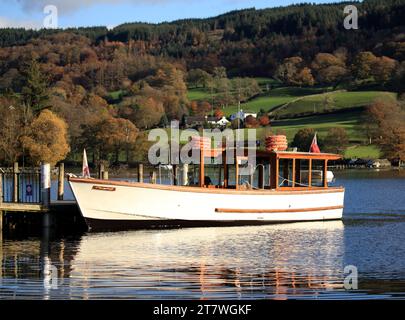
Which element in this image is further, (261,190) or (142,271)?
(261,190)

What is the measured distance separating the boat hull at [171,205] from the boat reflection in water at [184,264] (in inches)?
30.1

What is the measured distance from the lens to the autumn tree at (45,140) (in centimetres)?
10325

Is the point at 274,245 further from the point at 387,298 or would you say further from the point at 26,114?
the point at 26,114

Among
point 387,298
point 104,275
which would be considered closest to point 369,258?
point 387,298

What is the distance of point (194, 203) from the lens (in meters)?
41.0

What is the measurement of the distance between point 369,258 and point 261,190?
1174 cm

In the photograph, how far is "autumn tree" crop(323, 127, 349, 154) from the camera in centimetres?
14100

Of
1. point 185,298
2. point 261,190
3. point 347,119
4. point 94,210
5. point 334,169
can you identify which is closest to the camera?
point 185,298

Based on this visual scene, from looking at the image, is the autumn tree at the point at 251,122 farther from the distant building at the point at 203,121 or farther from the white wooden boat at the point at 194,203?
the white wooden boat at the point at 194,203

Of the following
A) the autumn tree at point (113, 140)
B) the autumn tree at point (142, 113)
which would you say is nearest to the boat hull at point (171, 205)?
the autumn tree at point (113, 140)

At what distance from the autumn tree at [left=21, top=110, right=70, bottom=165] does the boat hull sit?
203 feet

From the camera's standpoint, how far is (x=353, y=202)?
6269 centimetres

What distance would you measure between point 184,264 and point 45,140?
3087 inches

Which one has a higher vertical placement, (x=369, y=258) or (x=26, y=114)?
(x=26, y=114)
